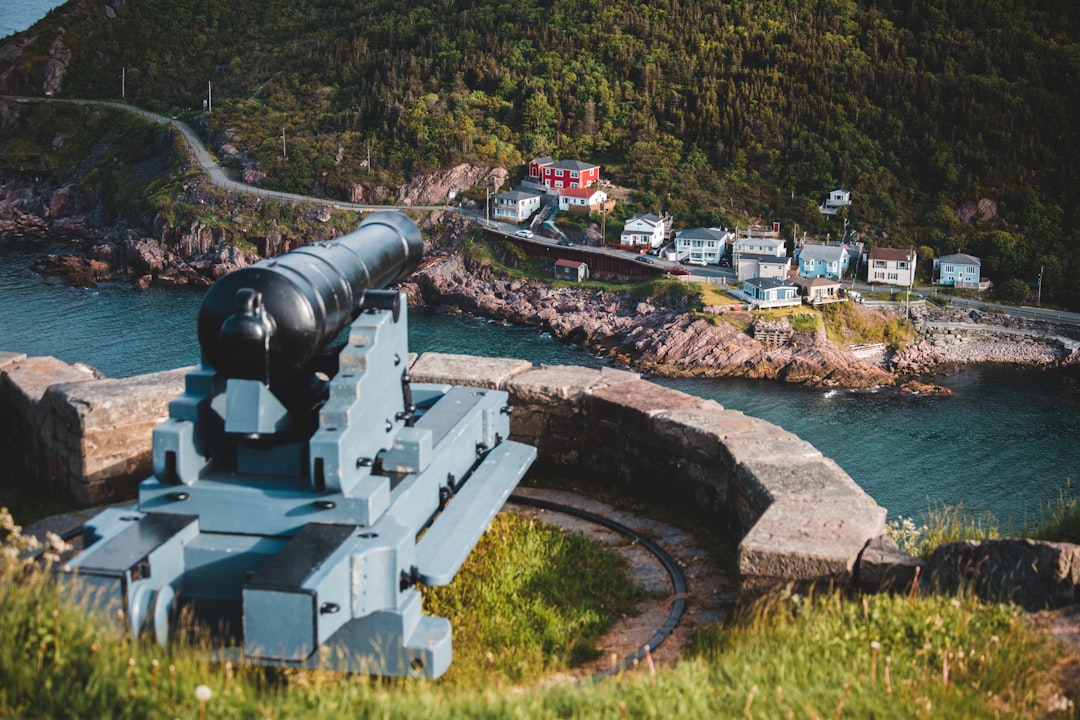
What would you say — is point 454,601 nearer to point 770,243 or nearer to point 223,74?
point 770,243

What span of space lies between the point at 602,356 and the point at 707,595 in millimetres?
52618

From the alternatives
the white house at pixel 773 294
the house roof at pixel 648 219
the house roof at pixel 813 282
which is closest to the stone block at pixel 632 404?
the white house at pixel 773 294

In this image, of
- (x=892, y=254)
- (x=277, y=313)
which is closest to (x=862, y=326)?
(x=892, y=254)

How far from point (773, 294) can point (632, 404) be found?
5597 cm

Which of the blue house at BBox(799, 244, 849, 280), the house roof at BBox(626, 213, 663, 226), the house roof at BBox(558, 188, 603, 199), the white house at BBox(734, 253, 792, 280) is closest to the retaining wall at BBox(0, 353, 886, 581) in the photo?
the white house at BBox(734, 253, 792, 280)

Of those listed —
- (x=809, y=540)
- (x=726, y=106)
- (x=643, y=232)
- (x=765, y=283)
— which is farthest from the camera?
(x=726, y=106)

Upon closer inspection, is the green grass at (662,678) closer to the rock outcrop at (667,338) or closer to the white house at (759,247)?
the rock outcrop at (667,338)

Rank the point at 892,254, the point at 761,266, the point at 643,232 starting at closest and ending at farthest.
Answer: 1. the point at 761,266
2. the point at 892,254
3. the point at 643,232

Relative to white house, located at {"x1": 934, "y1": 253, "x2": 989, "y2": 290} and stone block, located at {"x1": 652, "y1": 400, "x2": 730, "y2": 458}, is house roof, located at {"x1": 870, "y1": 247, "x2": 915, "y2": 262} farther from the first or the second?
stone block, located at {"x1": 652, "y1": 400, "x2": 730, "y2": 458}

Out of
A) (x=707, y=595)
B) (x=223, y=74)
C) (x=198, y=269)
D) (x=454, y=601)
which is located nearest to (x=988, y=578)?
(x=707, y=595)

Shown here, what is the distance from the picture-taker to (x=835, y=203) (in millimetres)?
76062

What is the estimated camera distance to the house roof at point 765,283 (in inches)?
2451

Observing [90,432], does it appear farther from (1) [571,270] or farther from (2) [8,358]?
(1) [571,270]

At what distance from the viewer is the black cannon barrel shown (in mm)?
4691
